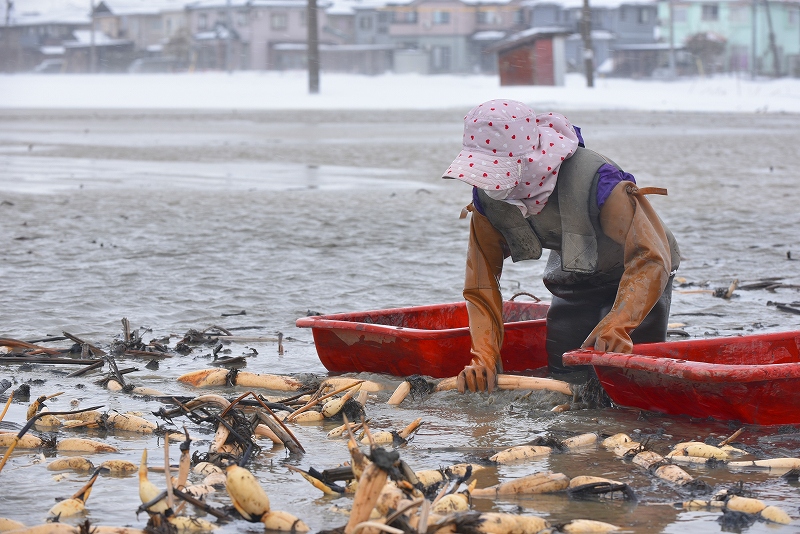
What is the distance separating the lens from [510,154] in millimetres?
4172

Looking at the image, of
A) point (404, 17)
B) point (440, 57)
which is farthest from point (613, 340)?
point (404, 17)

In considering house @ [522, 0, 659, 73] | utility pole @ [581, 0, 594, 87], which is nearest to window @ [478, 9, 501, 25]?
house @ [522, 0, 659, 73]

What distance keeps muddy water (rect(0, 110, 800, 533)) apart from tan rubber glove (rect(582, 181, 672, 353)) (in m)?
0.36

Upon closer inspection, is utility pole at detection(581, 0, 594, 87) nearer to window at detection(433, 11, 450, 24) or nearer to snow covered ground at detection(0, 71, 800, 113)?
snow covered ground at detection(0, 71, 800, 113)

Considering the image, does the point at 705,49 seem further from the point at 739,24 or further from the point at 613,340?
the point at 613,340

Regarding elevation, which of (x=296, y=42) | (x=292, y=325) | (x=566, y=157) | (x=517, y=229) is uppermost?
(x=296, y=42)

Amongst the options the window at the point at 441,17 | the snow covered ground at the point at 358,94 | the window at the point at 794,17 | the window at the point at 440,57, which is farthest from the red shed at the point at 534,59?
the window at the point at 794,17

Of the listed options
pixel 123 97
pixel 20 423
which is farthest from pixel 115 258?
pixel 123 97

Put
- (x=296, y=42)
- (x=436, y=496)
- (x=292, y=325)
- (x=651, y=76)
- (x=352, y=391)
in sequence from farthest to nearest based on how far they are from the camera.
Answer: (x=296, y=42) < (x=651, y=76) < (x=292, y=325) < (x=352, y=391) < (x=436, y=496)

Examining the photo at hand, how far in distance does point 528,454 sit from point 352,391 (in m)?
1.07

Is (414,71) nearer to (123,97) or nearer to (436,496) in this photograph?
(123,97)

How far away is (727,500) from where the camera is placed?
3.18 metres

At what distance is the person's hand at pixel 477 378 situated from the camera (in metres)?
4.57

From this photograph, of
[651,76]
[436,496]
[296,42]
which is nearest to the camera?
[436,496]
